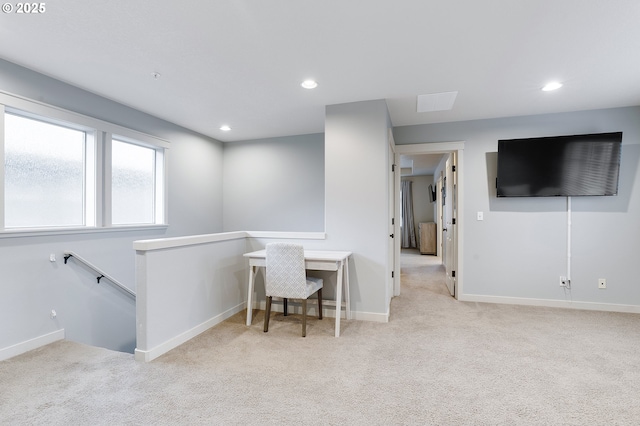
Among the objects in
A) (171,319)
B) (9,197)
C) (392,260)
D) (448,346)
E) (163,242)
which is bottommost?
(448,346)

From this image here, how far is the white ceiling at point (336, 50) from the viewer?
1882 mm

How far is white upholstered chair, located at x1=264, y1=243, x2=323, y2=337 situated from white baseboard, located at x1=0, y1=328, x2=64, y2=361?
6.36 feet

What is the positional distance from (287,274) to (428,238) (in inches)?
268

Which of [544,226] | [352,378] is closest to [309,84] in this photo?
[352,378]

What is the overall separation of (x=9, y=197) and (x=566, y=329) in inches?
212

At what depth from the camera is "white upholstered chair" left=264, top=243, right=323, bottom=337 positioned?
2830mm

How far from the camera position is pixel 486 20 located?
77.4 inches

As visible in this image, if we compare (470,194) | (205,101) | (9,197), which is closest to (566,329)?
(470,194)

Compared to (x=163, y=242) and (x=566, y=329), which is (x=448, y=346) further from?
(x=163, y=242)

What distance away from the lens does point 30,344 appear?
8.48 feet

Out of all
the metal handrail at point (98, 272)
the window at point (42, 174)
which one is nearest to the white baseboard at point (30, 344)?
the metal handrail at point (98, 272)

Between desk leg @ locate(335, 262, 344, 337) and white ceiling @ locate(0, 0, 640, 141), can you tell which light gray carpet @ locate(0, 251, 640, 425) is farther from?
white ceiling @ locate(0, 0, 640, 141)

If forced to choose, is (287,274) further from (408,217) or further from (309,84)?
(408,217)

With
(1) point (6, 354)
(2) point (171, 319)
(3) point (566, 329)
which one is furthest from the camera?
(3) point (566, 329)
